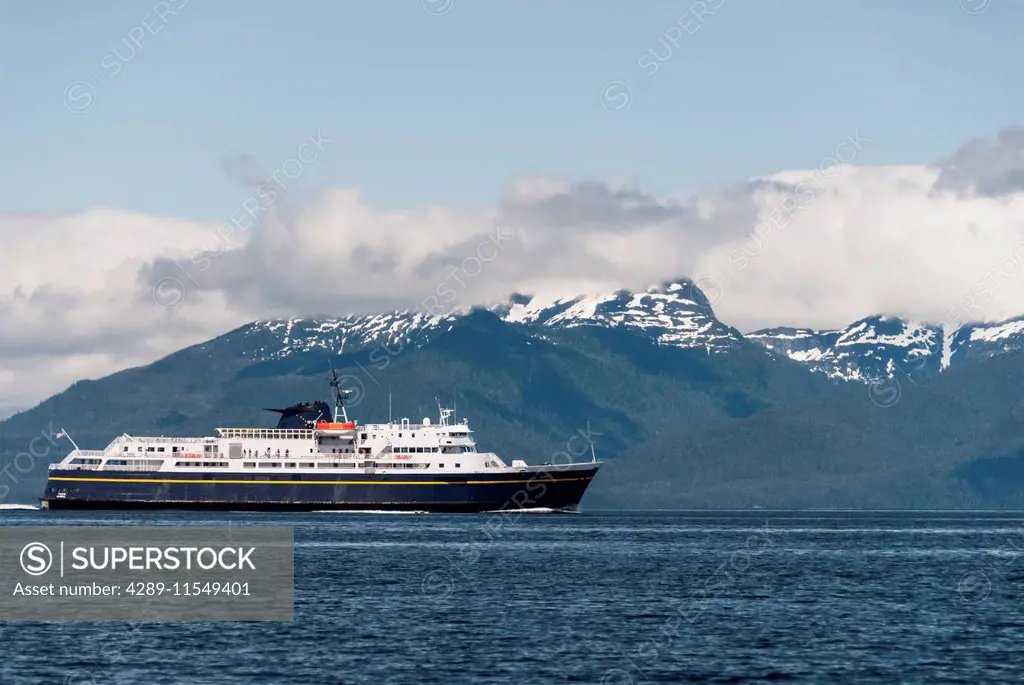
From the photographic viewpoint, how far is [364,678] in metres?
67.6

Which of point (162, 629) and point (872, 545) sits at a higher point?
point (872, 545)

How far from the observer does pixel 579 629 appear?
82688 mm

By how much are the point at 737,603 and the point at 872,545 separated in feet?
250

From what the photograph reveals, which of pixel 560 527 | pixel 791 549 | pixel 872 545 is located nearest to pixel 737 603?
pixel 791 549

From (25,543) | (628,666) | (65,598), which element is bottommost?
(628,666)

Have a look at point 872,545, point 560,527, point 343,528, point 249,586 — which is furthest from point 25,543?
point 872,545

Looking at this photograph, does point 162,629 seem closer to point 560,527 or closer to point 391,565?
point 391,565

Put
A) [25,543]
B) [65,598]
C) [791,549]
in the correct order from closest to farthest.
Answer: [65,598] < [25,543] < [791,549]

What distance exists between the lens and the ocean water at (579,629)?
69500 millimetres

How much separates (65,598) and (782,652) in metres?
40.0

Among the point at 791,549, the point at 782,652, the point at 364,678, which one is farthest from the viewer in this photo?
the point at 791,549

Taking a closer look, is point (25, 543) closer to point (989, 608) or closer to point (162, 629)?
point (162, 629)

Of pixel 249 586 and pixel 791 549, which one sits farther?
pixel 791 549

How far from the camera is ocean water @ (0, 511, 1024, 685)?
69500 mm
